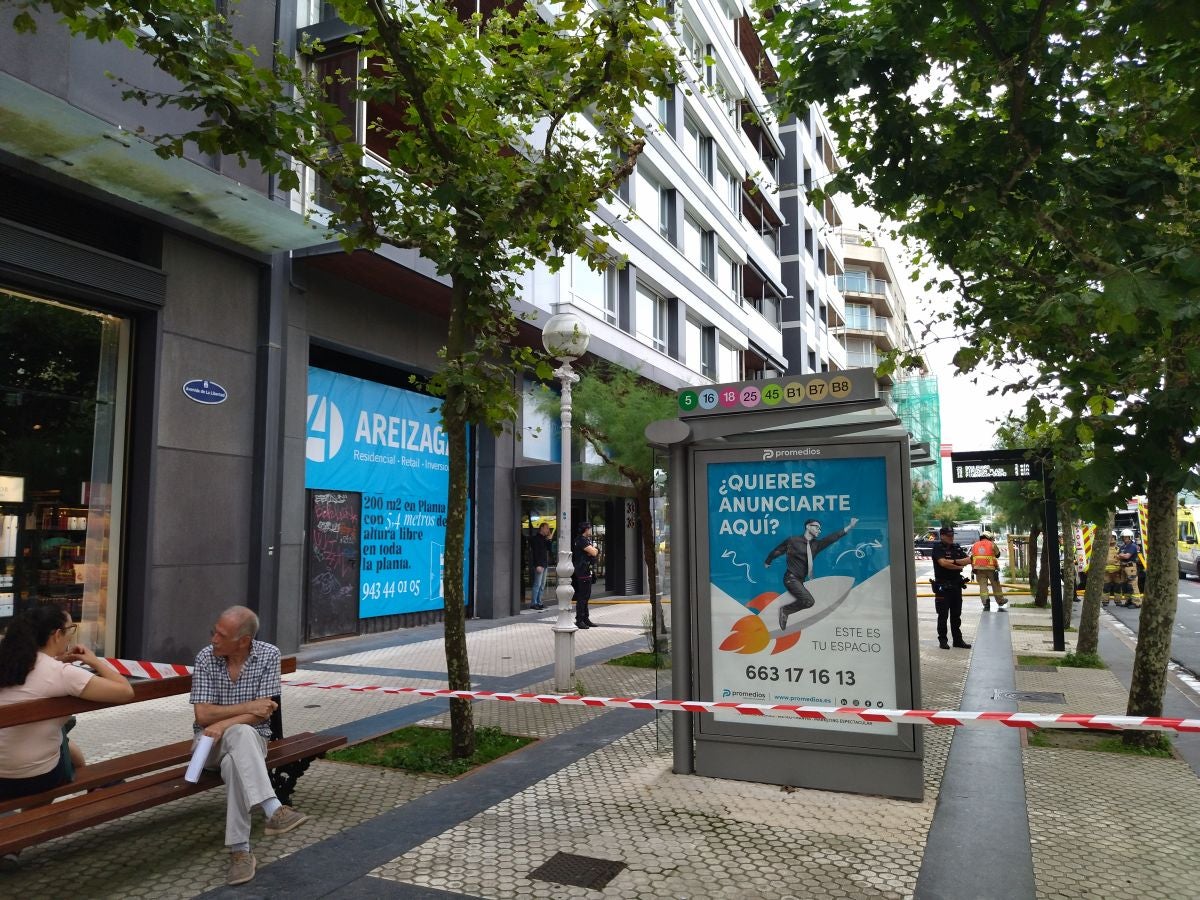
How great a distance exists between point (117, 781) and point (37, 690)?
2.66 ft

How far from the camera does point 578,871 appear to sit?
4.39m

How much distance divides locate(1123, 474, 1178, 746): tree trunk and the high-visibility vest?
38.8ft

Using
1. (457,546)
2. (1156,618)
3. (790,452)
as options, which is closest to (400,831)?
(457,546)

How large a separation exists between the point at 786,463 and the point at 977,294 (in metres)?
3.92

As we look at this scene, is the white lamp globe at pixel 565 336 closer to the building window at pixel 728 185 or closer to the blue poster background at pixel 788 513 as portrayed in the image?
the blue poster background at pixel 788 513

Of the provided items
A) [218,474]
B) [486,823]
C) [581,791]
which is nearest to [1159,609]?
[581,791]

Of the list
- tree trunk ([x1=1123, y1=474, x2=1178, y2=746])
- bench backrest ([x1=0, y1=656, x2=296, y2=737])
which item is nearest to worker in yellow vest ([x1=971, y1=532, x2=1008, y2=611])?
tree trunk ([x1=1123, y1=474, x2=1178, y2=746])

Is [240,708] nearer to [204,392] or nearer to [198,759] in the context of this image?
[198,759]

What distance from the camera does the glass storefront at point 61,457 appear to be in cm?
903

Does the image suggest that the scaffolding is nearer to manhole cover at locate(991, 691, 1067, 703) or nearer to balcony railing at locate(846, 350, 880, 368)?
balcony railing at locate(846, 350, 880, 368)

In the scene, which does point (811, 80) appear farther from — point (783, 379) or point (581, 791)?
point (581, 791)

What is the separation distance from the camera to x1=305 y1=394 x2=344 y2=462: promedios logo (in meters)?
13.1

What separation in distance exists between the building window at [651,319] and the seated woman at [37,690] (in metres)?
18.2

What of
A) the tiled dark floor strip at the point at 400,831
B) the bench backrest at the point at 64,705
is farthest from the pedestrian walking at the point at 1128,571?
the bench backrest at the point at 64,705
